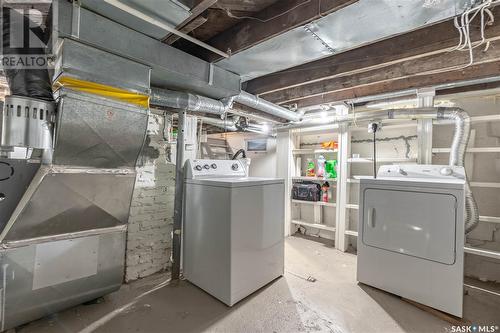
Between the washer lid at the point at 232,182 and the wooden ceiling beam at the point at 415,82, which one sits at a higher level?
the wooden ceiling beam at the point at 415,82

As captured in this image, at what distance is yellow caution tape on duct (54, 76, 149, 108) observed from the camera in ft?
4.61

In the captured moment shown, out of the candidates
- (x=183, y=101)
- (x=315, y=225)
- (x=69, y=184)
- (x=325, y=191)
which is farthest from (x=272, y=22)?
(x=315, y=225)

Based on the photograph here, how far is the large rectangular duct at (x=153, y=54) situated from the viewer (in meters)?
1.38

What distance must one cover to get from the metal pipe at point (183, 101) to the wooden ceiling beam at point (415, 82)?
1556 mm


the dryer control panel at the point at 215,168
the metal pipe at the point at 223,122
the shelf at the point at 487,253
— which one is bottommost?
the shelf at the point at 487,253

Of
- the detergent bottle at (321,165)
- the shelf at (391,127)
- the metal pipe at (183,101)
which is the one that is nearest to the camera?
the metal pipe at (183,101)

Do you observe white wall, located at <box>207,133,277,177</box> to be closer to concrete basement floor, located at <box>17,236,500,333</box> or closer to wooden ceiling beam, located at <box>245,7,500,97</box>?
wooden ceiling beam, located at <box>245,7,500,97</box>

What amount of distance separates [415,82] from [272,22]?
2021 millimetres

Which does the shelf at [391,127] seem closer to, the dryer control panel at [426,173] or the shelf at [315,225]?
the dryer control panel at [426,173]

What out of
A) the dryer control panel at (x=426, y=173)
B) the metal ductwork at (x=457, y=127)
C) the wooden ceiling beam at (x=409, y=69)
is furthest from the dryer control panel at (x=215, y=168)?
the metal ductwork at (x=457, y=127)

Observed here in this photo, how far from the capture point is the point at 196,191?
2.37 meters

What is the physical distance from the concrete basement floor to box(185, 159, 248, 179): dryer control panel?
1206 mm

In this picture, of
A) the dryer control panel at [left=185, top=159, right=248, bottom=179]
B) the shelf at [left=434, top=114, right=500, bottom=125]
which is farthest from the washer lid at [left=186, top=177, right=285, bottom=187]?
the shelf at [left=434, top=114, right=500, bottom=125]

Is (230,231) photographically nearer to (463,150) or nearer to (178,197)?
(178,197)
